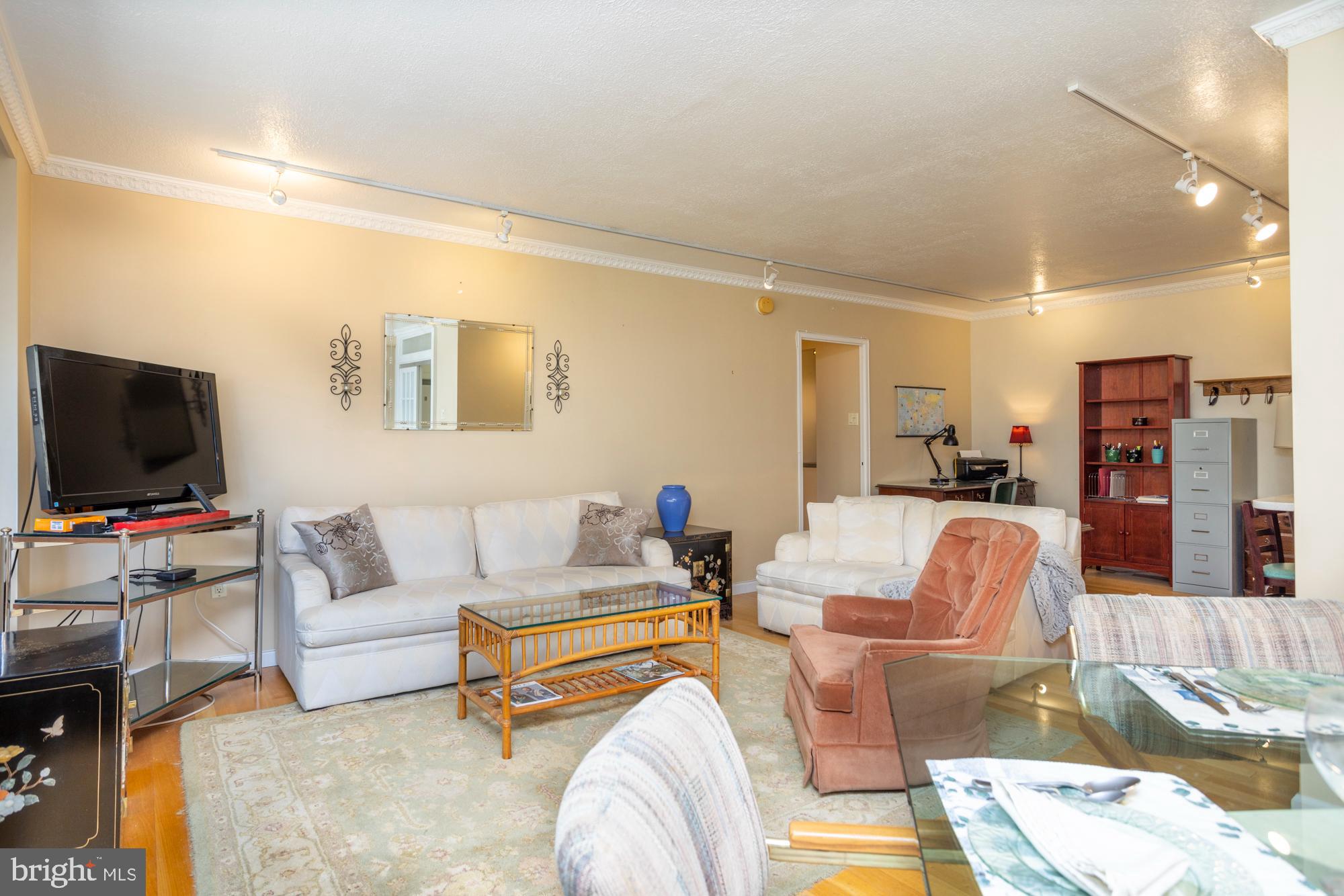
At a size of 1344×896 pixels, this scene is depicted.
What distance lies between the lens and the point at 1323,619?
1606 mm

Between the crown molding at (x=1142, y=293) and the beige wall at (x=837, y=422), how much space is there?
5.82ft

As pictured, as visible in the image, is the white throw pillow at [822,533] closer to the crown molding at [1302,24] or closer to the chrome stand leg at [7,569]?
the crown molding at [1302,24]

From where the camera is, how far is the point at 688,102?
2.98 metres

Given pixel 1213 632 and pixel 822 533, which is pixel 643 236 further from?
pixel 1213 632

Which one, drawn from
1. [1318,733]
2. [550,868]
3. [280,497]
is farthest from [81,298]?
[1318,733]

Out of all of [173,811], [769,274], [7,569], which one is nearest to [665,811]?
[173,811]

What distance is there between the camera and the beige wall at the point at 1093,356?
5.95 m

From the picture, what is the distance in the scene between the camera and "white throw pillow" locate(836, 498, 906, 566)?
15.5ft

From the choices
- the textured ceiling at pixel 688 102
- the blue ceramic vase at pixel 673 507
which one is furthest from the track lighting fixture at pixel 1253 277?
the blue ceramic vase at pixel 673 507

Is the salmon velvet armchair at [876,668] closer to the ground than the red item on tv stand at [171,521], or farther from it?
closer to the ground

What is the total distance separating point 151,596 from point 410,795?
1.43m

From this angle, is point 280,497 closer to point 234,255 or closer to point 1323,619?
point 234,255

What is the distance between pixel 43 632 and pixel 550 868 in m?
1.52

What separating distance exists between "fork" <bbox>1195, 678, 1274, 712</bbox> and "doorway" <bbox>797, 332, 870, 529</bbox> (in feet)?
16.1
